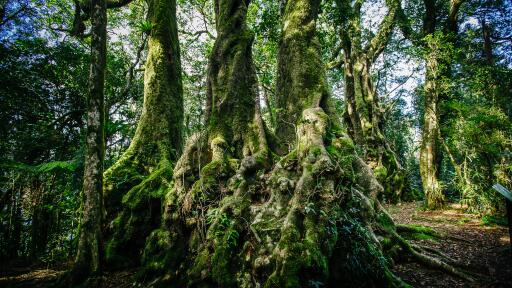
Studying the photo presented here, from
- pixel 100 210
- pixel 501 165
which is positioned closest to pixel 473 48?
pixel 501 165

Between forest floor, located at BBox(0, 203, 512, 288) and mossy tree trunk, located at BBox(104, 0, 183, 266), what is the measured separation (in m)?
0.76

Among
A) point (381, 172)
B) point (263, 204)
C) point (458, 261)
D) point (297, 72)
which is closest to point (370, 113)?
point (381, 172)

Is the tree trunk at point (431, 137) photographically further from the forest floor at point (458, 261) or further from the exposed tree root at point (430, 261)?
the exposed tree root at point (430, 261)

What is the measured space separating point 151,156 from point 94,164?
1.74 metres

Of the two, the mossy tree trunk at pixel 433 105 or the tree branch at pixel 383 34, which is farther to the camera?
the tree branch at pixel 383 34

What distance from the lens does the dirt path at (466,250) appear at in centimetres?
392

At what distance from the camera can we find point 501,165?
7.48 metres

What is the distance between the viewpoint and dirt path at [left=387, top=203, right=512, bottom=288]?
3.92 metres

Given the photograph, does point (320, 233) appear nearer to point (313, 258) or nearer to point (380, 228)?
point (313, 258)

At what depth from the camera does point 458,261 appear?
4.64 m

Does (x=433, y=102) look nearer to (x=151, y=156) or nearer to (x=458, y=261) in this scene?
(x=458, y=261)

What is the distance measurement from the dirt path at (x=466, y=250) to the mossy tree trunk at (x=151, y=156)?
4.75 m

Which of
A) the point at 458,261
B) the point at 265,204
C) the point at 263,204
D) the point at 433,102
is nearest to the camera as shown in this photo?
the point at 265,204

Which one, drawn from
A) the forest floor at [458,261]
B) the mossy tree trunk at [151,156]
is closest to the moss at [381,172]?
the forest floor at [458,261]
